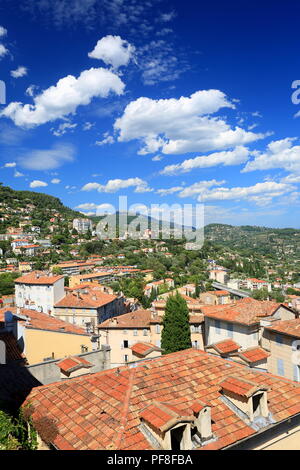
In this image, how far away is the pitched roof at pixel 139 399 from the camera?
554cm

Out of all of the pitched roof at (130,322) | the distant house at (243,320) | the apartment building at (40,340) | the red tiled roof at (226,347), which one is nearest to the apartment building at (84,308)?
the pitched roof at (130,322)

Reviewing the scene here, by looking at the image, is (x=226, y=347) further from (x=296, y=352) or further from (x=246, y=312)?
(x=246, y=312)

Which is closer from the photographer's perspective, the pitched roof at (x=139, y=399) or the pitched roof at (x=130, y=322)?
the pitched roof at (x=139, y=399)

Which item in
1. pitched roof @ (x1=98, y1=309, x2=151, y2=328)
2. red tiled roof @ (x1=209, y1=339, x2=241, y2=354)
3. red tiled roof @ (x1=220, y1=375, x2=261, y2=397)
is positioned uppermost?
red tiled roof @ (x1=220, y1=375, x2=261, y2=397)

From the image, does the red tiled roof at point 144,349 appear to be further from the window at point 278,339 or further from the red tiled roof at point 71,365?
the window at point 278,339

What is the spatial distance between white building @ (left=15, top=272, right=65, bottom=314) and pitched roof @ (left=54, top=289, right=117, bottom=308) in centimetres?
225

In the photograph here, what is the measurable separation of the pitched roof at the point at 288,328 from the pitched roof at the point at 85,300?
25.8 meters

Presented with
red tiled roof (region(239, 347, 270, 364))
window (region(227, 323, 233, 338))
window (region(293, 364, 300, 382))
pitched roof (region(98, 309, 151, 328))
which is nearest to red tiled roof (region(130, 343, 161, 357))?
red tiled roof (region(239, 347, 270, 364))

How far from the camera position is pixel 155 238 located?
151 metres

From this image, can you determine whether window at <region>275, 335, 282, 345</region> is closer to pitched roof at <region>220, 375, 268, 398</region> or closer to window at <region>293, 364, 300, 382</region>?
window at <region>293, 364, 300, 382</region>

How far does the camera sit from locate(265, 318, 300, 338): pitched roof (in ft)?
56.9

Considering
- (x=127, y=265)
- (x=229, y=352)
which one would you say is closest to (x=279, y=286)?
(x=127, y=265)

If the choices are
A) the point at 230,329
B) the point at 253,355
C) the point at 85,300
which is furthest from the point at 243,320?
the point at 85,300
